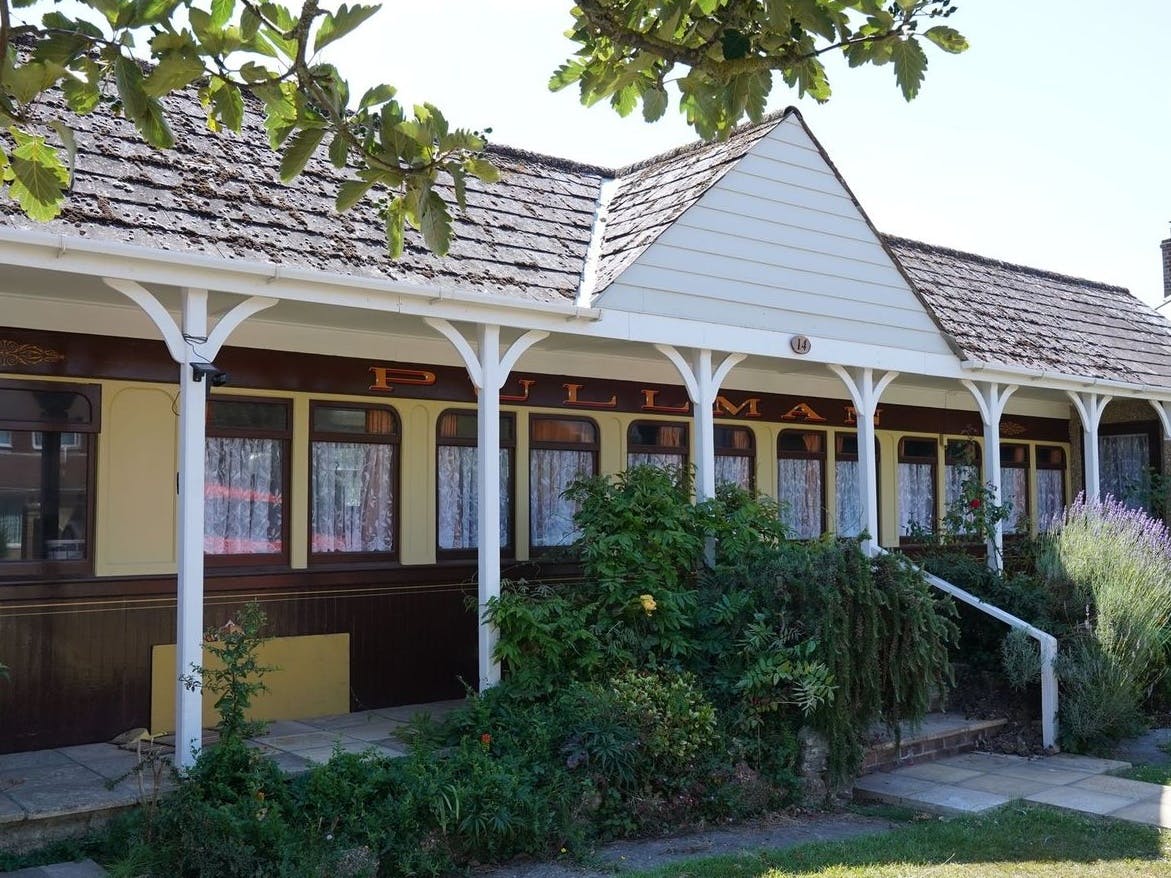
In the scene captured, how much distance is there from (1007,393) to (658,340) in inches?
201

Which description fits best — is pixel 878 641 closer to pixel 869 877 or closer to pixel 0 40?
pixel 869 877

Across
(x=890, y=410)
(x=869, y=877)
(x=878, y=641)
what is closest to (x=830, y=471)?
(x=890, y=410)

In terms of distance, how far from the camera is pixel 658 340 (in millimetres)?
9523

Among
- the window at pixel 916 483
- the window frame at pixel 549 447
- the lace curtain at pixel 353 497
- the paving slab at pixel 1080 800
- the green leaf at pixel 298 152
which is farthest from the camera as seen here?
the window at pixel 916 483

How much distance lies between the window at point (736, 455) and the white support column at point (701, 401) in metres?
2.51

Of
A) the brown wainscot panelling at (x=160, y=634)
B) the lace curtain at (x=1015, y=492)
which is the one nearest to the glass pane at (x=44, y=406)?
the brown wainscot panelling at (x=160, y=634)

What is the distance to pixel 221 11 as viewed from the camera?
3436mm

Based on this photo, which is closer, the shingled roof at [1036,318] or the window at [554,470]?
the window at [554,470]

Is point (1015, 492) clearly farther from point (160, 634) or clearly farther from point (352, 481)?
point (160, 634)

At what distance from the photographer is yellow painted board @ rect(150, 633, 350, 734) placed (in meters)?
8.82

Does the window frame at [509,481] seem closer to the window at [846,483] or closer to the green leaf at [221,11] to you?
the window at [846,483]

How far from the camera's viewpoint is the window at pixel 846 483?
13.7 meters

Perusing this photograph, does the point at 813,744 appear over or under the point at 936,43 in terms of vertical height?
under

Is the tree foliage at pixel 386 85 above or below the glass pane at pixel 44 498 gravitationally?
above
